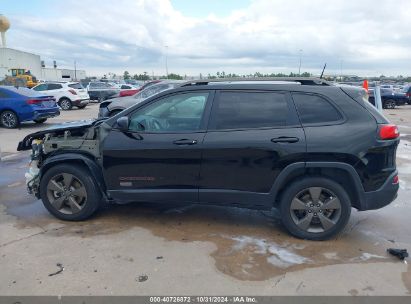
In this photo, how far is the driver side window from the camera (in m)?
4.61

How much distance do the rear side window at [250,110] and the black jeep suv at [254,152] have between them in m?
0.01

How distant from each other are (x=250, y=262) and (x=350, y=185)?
1.45 m

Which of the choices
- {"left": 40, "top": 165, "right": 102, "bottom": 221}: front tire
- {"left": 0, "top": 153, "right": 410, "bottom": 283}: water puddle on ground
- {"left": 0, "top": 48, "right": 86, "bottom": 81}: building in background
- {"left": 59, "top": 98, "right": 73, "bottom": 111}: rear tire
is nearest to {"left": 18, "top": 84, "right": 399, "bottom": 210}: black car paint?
{"left": 40, "top": 165, "right": 102, "bottom": 221}: front tire

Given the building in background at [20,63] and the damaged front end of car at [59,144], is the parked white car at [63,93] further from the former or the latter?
the building in background at [20,63]

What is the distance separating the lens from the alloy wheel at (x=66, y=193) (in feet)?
15.9

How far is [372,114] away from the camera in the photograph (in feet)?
14.1

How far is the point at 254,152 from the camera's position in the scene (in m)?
4.30

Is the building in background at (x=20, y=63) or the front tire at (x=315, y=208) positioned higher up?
the building in background at (x=20, y=63)

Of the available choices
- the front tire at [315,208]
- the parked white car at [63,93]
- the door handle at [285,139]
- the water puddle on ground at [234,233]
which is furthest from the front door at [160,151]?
the parked white car at [63,93]

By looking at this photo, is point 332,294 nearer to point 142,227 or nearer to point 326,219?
point 326,219

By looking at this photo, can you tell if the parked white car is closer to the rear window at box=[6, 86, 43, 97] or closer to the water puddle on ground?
the rear window at box=[6, 86, 43, 97]

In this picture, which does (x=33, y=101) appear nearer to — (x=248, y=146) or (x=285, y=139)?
(x=248, y=146)

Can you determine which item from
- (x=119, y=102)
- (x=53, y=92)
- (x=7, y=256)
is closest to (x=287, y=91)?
(x=7, y=256)

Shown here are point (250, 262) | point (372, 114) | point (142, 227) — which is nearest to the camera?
point (250, 262)
